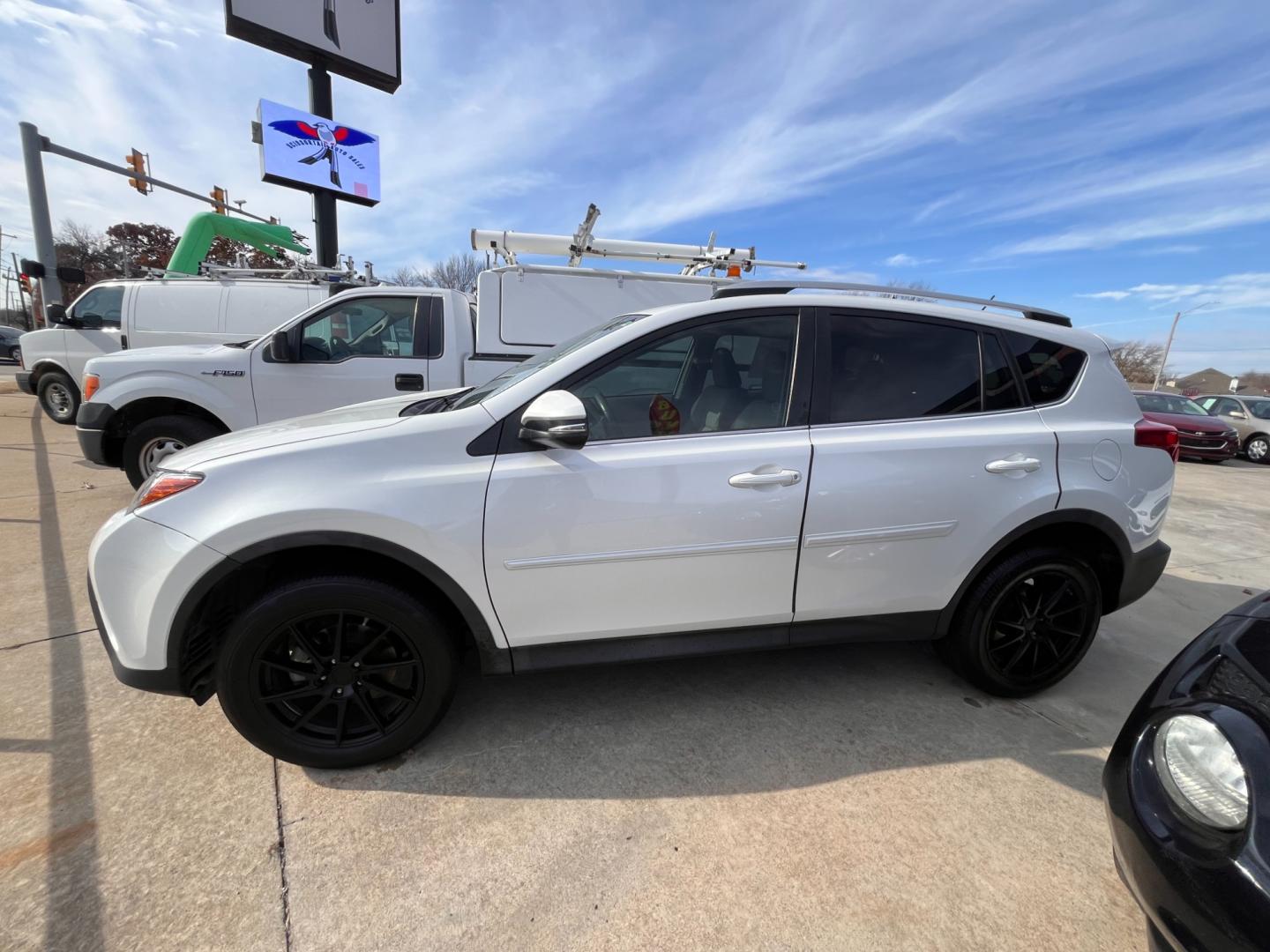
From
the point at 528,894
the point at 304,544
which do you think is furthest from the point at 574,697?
the point at 304,544

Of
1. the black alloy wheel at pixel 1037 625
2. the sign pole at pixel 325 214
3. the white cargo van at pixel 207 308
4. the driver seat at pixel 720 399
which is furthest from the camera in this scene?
the sign pole at pixel 325 214

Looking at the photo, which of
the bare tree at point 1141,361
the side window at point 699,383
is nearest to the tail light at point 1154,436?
the side window at point 699,383

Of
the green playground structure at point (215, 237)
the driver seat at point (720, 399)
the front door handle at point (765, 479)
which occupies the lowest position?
the front door handle at point (765, 479)

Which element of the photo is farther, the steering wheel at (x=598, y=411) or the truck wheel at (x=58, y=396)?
the truck wheel at (x=58, y=396)

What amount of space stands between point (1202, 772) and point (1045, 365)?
6.10 ft

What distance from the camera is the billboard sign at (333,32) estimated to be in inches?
533

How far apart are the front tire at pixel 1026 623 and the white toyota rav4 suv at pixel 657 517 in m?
0.01

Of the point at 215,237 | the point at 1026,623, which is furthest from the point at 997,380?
the point at 215,237

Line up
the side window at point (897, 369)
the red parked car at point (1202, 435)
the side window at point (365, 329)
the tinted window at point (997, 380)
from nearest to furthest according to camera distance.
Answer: the side window at point (897, 369) < the tinted window at point (997, 380) < the side window at point (365, 329) < the red parked car at point (1202, 435)

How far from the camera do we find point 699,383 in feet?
8.04

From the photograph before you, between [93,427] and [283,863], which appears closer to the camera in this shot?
[283,863]

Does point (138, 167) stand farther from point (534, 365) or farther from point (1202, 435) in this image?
point (1202, 435)

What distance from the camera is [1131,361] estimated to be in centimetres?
5853

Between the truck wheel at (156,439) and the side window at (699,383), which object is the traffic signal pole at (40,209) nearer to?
the truck wheel at (156,439)
